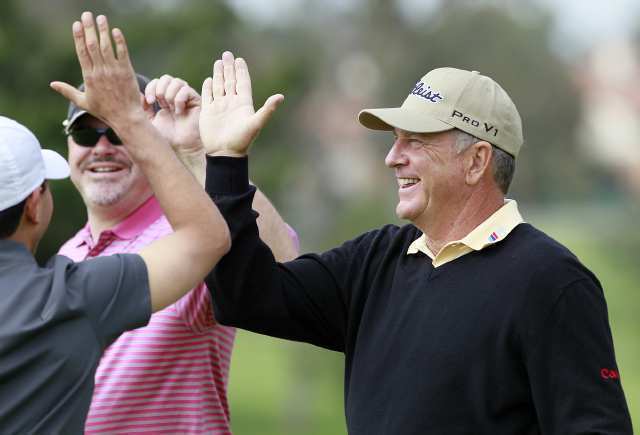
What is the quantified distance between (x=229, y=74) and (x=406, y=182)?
26.9 inches

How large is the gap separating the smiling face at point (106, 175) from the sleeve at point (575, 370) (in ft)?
5.89

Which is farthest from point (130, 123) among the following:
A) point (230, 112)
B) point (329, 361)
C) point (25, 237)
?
point (329, 361)

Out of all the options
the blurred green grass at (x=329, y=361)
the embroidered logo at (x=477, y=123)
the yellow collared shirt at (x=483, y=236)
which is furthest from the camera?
the blurred green grass at (x=329, y=361)

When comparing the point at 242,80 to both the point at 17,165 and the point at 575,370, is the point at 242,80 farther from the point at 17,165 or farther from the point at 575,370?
the point at 575,370

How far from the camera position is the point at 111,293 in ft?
9.36

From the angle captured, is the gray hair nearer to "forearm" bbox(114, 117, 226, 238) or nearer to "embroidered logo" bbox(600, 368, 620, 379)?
"embroidered logo" bbox(600, 368, 620, 379)

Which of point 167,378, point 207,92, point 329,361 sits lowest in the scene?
point 329,361

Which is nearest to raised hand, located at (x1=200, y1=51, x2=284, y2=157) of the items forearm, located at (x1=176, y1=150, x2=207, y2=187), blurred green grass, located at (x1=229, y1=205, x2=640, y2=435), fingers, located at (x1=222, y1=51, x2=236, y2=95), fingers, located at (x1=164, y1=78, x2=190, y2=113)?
fingers, located at (x1=222, y1=51, x2=236, y2=95)

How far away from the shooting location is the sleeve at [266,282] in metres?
3.44

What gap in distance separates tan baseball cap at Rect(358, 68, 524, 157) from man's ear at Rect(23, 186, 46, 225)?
113 cm

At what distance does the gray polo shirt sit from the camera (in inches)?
109

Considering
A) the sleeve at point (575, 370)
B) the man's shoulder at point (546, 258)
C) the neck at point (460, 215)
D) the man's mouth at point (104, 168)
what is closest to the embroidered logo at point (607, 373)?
the sleeve at point (575, 370)

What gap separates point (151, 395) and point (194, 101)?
102cm

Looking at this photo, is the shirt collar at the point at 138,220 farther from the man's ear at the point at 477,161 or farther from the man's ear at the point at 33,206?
the man's ear at the point at 477,161
